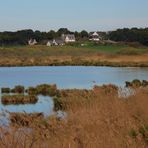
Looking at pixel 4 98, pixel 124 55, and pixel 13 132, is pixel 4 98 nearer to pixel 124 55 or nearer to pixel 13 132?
pixel 13 132

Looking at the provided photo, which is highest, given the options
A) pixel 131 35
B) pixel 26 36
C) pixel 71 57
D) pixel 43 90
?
pixel 43 90

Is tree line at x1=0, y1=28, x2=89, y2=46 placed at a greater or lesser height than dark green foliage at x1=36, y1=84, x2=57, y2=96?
lesser

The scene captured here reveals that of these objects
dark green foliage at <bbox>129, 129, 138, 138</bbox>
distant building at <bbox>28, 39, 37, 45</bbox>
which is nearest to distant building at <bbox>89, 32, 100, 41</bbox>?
distant building at <bbox>28, 39, 37, 45</bbox>

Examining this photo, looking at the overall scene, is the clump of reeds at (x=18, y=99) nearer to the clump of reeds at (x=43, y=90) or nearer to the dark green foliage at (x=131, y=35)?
the clump of reeds at (x=43, y=90)

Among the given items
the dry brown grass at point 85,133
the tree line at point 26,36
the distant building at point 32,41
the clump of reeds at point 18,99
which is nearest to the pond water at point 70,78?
the clump of reeds at point 18,99

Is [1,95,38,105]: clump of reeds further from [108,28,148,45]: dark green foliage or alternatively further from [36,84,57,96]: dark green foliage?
[108,28,148,45]: dark green foliage

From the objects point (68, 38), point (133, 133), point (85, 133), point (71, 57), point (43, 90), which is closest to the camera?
point (85, 133)

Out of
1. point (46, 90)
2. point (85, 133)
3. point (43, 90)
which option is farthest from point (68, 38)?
point (85, 133)

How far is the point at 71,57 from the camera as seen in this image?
74.7 meters

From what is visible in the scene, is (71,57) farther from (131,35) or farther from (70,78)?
(70,78)

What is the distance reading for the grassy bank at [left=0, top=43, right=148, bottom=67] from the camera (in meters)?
63.9

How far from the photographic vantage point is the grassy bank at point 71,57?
2516 inches

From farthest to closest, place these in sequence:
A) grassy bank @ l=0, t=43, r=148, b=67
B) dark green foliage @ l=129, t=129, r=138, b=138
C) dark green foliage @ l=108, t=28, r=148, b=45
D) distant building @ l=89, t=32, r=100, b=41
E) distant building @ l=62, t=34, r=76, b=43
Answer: distant building @ l=89, t=32, r=100, b=41
distant building @ l=62, t=34, r=76, b=43
dark green foliage @ l=108, t=28, r=148, b=45
grassy bank @ l=0, t=43, r=148, b=67
dark green foliage @ l=129, t=129, r=138, b=138

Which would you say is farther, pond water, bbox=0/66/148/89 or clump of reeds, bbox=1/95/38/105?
pond water, bbox=0/66/148/89
